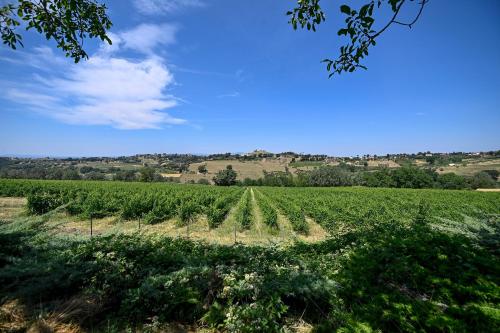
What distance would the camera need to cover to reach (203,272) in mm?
3475

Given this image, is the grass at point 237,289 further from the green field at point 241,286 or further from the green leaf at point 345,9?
the green leaf at point 345,9

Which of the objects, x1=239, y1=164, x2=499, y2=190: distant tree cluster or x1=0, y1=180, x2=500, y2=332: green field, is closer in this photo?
x1=0, y1=180, x2=500, y2=332: green field

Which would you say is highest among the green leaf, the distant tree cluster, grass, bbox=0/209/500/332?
the green leaf

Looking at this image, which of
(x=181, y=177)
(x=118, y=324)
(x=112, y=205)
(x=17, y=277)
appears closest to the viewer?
(x=118, y=324)

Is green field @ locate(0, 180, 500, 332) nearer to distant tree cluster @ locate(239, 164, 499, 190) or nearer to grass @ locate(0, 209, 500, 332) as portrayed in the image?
grass @ locate(0, 209, 500, 332)

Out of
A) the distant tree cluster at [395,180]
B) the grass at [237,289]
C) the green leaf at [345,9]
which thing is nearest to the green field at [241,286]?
the grass at [237,289]

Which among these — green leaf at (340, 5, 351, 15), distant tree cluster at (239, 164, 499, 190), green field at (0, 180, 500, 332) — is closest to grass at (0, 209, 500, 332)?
green field at (0, 180, 500, 332)

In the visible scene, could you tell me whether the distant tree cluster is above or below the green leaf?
below

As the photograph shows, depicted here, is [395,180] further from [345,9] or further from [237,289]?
[237,289]

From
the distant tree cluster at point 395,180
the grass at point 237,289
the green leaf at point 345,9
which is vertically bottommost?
the distant tree cluster at point 395,180

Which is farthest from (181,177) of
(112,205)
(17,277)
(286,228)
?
(17,277)

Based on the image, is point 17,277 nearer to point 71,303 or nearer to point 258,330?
point 71,303

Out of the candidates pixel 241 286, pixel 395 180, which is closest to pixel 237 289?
pixel 241 286

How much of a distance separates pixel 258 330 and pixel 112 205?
73.9 ft
